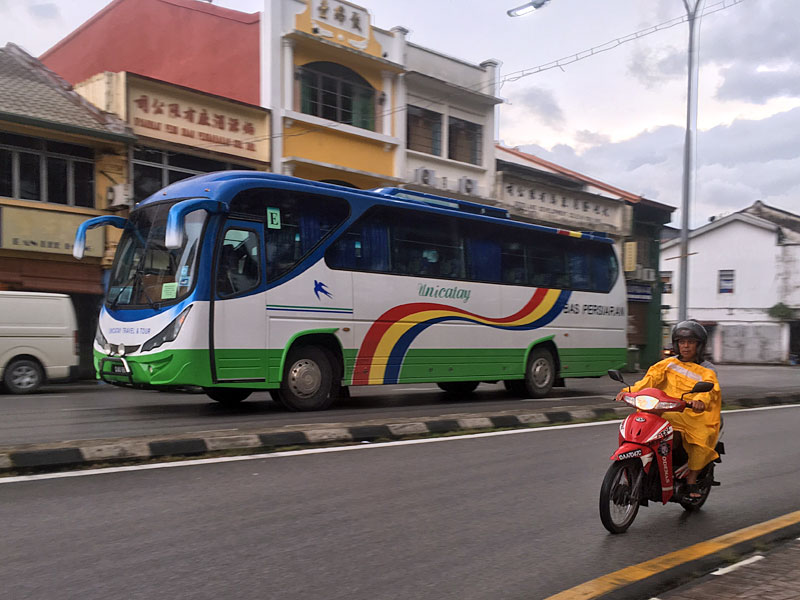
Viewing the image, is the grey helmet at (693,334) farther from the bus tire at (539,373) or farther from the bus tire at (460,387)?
the bus tire at (460,387)

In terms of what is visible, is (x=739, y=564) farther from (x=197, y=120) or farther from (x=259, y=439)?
(x=197, y=120)

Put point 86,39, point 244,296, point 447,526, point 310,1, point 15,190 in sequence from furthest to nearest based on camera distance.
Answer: point 86,39, point 310,1, point 15,190, point 244,296, point 447,526

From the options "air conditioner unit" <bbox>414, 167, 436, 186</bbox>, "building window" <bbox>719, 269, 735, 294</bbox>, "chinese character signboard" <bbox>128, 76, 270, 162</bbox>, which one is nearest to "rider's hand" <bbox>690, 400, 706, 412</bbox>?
"chinese character signboard" <bbox>128, 76, 270, 162</bbox>

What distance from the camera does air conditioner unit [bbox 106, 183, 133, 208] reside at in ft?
60.7

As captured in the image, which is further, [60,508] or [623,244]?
[623,244]

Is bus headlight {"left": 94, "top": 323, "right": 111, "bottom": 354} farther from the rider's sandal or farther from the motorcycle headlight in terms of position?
the rider's sandal

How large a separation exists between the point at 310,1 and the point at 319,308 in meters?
13.4

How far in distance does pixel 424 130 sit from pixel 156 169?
30.8 ft

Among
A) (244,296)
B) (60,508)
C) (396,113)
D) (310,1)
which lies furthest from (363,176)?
(60,508)

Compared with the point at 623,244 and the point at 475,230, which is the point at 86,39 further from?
the point at 623,244

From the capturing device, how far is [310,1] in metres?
21.5

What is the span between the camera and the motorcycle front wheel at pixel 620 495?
4785 mm

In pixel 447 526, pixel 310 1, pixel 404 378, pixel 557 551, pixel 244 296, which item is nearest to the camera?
pixel 557 551

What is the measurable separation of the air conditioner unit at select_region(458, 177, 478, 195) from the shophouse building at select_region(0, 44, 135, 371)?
35.9ft
